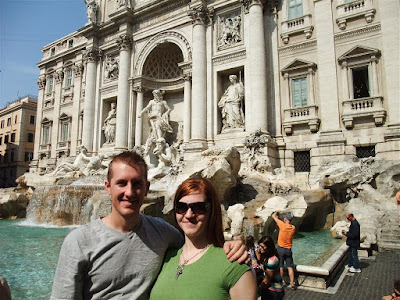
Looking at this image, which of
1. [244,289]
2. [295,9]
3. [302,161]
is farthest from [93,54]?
[244,289]

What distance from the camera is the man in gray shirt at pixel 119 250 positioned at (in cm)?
140

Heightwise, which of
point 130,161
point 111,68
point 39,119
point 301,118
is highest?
point 111,68

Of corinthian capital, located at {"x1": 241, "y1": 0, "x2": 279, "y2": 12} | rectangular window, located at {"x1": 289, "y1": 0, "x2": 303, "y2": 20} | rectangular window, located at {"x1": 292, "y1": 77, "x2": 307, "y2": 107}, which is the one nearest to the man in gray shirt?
rectangular window, located at {"x1": 292, "y1": 77, "x2": 307, "y2": 107}

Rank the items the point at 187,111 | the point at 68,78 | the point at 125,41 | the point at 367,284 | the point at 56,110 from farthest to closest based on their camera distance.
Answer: the point at 68,78 < the point at 56,110 < the point at 125,41 < the point at 187,111 < the point at 367,284

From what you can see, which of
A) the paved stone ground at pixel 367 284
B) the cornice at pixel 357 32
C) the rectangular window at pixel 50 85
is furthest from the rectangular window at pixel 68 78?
the paved stone ground at pixel 367 284

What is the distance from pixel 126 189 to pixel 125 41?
2109 centimetres

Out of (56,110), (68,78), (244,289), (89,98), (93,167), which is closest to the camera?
(244,289)

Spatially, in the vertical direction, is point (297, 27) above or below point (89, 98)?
above

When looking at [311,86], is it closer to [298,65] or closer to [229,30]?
[298,65]

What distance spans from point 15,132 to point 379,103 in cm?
3952

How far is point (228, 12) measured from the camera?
16.9m

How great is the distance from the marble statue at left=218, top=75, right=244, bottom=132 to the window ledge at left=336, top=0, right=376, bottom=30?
570cm

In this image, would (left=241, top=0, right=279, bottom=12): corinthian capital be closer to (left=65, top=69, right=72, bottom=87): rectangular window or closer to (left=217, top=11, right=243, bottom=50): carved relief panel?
(left=217, top=11, right=243, bottom=50): carved relief panel

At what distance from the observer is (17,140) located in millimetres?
35688
